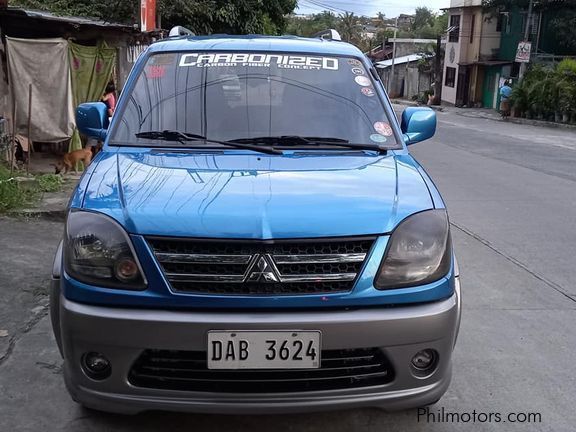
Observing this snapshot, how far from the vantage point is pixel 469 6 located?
41.9 m

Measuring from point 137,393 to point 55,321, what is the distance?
1.77 feet

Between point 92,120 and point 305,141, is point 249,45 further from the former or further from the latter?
point 92,120

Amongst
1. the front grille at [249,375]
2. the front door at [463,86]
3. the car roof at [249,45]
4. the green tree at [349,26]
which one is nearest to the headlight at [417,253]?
the front grille at [249,375]

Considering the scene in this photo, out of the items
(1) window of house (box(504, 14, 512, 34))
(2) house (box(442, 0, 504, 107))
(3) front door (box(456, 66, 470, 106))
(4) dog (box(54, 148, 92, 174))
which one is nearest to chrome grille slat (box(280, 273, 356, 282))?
(4) dog (box(54, 148, 92, 174))

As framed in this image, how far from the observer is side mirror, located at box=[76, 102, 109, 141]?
416 cm

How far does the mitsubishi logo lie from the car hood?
9 centimetres

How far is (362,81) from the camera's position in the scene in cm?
417

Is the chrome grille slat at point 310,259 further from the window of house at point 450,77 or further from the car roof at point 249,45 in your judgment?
the window of house at point 450,77

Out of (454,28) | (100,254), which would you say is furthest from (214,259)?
(454,28)

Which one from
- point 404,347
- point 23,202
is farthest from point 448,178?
point 404,347

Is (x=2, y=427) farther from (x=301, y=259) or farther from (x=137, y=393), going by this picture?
(x=301, y=259)

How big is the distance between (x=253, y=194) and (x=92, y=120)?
1.82 metres

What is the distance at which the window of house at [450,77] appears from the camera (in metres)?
45.0

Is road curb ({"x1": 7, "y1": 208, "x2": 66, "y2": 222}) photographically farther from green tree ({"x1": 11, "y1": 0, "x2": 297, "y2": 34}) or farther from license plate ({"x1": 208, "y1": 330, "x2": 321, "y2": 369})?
green tree ({"x1": 11, "y1": 0, "x2": 297, "y2": 34})
